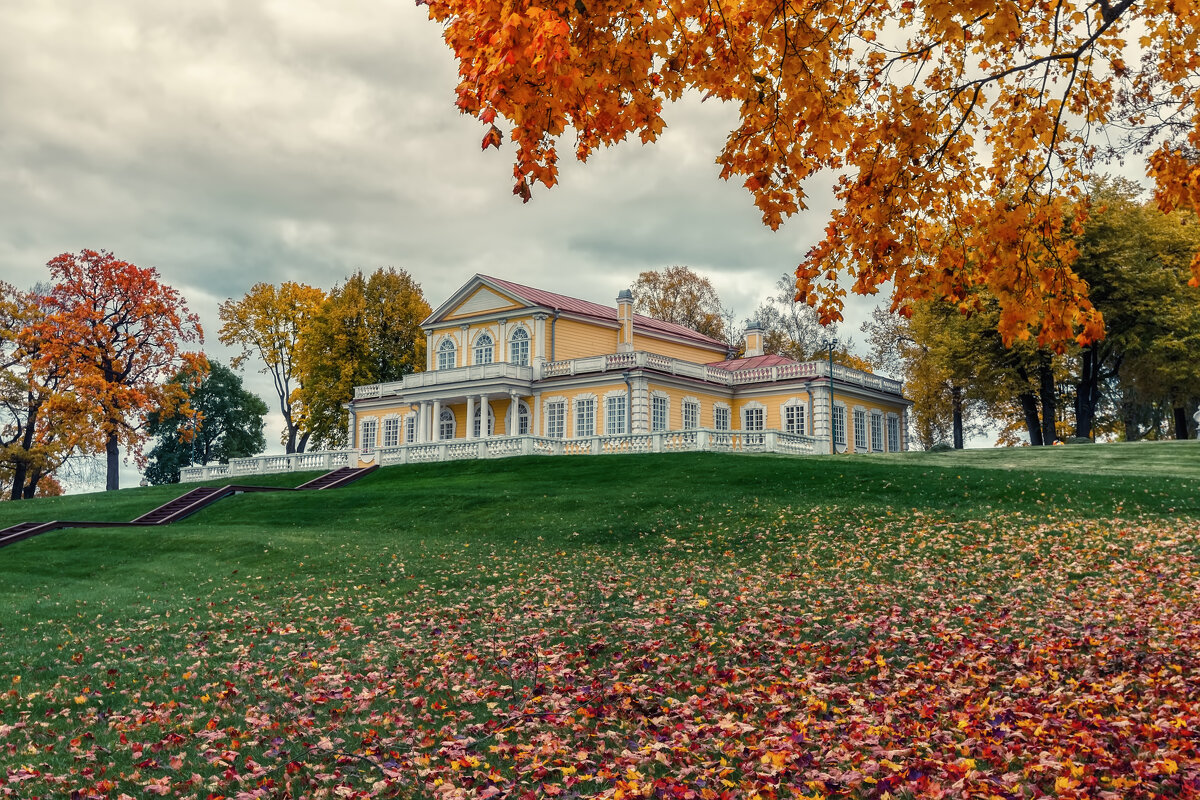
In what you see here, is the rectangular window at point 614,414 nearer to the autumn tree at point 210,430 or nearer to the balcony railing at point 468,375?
the balcony railing at point 468,375

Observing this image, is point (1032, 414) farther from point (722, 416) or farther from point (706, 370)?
point (706, 370)

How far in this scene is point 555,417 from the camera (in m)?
43.0

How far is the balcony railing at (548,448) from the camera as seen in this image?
33.6m

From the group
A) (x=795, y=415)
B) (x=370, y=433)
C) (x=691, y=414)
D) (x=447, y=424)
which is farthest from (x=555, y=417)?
(x=370, y=433)

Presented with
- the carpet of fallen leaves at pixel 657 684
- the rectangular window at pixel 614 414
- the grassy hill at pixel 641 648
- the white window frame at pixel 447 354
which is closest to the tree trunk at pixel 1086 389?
the grassy hill at pixel 641 648

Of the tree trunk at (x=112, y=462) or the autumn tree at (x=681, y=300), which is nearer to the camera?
the tree trunk at (x=112, y=462)

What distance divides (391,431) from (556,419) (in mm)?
11651

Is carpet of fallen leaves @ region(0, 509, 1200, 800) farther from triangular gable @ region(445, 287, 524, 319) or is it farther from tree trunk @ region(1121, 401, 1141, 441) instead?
tree trunk @ region(1121, 401, 1141, 441)

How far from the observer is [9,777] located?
21.2 ft

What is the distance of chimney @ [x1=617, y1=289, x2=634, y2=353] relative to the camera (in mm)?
47688

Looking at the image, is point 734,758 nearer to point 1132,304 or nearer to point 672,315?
point 1132,304

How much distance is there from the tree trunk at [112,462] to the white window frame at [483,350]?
58.3 feet

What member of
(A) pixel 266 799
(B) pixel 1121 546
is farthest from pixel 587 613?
(B) pixel 1121 546

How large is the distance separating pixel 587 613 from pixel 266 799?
7.09m
